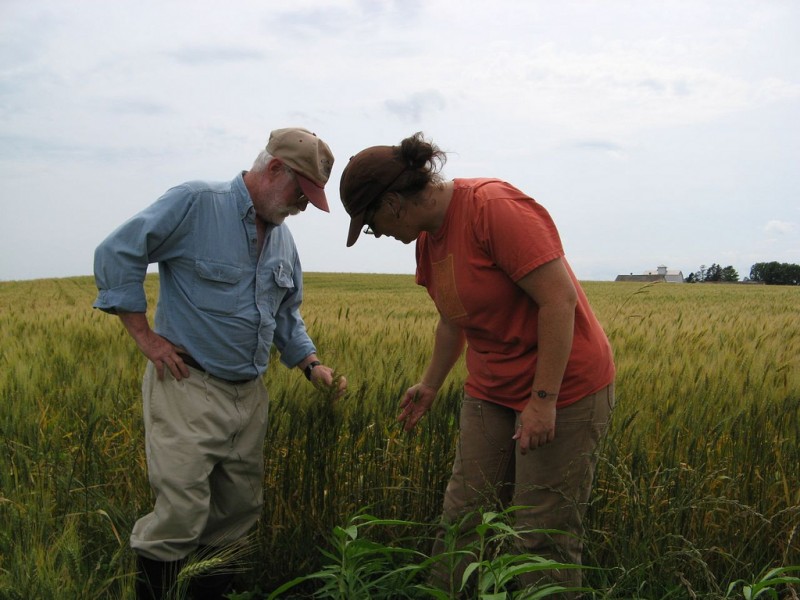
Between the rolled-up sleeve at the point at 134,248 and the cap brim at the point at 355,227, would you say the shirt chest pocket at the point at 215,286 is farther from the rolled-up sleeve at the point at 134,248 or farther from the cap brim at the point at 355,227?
the cap brim at the point at 355,227

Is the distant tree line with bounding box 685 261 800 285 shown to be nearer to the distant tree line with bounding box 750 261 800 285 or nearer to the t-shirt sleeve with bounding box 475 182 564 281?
the distant tree line with bounding box 750 261 800 285

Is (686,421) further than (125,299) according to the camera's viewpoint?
Yes

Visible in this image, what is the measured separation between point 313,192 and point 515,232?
0.83 m

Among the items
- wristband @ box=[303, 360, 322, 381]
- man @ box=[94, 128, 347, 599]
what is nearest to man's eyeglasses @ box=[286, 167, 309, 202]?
man @ box=[94, 128, 347, 599]

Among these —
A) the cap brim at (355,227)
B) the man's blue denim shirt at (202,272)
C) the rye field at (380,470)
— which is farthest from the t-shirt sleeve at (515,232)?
the man's blue denim shirt at (202,272)

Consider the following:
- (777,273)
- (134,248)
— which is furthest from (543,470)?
(777,273)

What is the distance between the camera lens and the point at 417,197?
2350 mm

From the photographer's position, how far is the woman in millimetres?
2254

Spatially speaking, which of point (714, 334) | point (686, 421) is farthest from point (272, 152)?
point (714, 334)

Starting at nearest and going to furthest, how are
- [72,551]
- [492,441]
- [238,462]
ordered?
[72,551] → [492,441] → [238,462]

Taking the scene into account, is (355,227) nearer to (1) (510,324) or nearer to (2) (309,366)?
(1) (510,324)

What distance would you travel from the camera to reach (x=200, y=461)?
2619 mm

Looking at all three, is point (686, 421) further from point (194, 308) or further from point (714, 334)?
point (714, 334)

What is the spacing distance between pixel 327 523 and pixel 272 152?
1.48 metres
